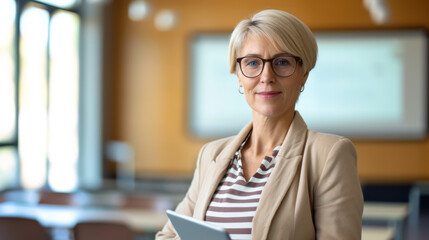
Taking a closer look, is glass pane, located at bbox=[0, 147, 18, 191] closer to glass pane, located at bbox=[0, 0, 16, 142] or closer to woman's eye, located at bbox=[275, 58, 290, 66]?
glass pane, located at bbox=[0, 0, 16, 142]

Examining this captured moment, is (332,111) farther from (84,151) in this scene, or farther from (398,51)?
(84,151)

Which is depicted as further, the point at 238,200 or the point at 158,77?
the point at 158,77

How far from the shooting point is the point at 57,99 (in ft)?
30.7

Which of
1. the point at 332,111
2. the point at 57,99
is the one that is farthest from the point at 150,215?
the point at 332,111

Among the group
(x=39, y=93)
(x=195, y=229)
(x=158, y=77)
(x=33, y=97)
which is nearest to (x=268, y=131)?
(x=195, y=229)

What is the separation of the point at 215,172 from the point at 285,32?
1.49 ft

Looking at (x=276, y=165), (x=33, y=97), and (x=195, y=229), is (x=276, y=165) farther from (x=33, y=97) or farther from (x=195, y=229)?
(x=33, y=97)

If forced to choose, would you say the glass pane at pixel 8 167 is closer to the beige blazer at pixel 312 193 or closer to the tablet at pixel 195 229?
the tablet at pixel 195 229

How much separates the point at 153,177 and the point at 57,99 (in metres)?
2.06

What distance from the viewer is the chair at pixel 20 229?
393 cm

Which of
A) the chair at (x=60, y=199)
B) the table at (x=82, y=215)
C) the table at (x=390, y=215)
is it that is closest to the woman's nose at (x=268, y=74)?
the table at (x=82, y=215)

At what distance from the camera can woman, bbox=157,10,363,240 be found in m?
1.56

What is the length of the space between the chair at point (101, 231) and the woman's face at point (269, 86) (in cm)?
226

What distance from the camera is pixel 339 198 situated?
1.54 m
